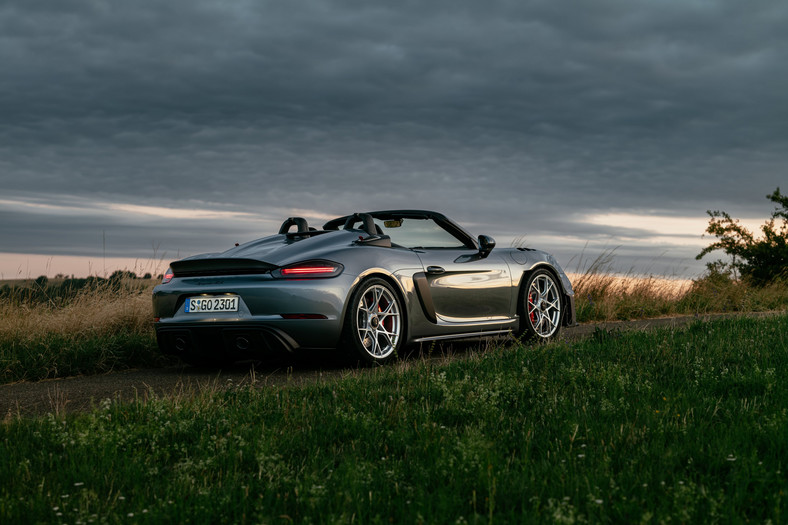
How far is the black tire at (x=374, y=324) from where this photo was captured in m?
6.62

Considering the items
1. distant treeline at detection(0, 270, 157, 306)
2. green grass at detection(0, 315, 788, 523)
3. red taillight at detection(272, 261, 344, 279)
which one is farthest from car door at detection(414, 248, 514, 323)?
distant treeline at detection(0, 270, 157, 306)

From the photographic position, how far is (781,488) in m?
3.00

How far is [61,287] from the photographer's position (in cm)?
1159

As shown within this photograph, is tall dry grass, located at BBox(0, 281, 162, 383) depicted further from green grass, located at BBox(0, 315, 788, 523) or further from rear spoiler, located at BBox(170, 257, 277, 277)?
green grass, located at BBox(0, 315, 788, 523)

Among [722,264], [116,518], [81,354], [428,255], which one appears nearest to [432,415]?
[116,518]

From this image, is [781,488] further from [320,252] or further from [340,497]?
[320,252]

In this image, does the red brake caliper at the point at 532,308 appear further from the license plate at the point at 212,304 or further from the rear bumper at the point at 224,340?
the license plate at the point at 212,304

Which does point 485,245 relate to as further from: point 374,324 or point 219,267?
point 219,267

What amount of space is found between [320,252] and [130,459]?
338cm

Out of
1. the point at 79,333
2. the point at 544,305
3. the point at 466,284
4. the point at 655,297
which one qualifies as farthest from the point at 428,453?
the point at 655,297

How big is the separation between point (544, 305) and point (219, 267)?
4.15 metres

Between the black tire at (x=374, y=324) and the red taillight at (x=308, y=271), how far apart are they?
0.31 m

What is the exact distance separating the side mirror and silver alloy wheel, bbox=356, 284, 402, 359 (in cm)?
154

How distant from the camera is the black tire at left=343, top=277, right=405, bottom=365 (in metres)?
6.62
